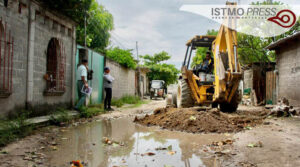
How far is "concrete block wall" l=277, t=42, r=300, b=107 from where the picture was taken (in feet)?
32.7

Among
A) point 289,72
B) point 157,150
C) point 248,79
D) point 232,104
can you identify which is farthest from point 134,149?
point 248,79

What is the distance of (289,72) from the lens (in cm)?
1062

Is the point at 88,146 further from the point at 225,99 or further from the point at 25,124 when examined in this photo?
the point at 225,99

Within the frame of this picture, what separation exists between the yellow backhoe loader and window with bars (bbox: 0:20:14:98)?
16.4 feet

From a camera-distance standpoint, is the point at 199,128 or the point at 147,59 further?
the point at 147,59

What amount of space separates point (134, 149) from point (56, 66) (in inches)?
205

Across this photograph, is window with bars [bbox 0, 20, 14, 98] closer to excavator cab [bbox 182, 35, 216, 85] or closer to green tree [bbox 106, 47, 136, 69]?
excavator cab [bbox 182, 35, 216, 85]

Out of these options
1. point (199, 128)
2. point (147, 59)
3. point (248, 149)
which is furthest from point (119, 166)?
point (147, 59)

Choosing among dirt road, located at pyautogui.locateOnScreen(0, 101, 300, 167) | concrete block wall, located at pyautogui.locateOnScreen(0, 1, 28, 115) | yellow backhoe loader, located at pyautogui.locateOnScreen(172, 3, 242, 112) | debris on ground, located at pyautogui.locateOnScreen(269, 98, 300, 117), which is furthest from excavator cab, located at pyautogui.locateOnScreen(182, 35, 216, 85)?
concrete block wall, located at pyautogui.locateOnScreen(0, 1, 28, 115)

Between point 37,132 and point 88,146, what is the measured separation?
1.65 meters

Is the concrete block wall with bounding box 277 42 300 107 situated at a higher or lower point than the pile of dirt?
higher

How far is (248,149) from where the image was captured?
354 centimetres

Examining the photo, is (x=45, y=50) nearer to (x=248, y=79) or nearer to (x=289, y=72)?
(x=289, y=72)

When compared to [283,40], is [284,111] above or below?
below
